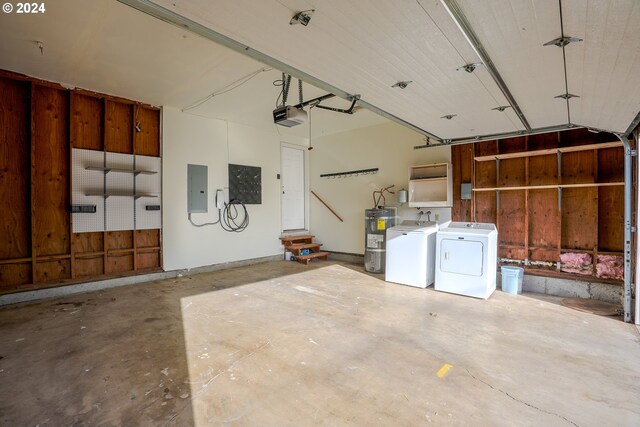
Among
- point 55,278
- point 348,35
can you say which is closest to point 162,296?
point 55,278

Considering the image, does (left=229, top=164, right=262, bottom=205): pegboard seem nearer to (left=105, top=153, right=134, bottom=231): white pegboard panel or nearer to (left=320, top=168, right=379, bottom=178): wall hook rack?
(left=320, top=168, right=379, bottom=178): wall hook rack

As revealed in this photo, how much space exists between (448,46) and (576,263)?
3.89 metres

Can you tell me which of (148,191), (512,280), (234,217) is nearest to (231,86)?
(148,191)

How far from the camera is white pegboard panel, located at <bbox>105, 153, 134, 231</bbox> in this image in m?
4.56

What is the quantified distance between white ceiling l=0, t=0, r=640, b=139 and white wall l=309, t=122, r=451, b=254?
134 cm

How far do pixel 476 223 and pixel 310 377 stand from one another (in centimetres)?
357

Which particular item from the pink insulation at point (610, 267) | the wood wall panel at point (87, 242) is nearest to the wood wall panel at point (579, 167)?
the pink insulation at point (610, 267)

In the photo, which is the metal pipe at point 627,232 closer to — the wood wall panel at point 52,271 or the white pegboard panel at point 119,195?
the white pegboard panel at point 119,195

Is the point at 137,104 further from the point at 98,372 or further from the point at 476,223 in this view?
the point at 476,223

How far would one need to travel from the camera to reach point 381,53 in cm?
204

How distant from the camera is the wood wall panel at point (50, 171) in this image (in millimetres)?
4059

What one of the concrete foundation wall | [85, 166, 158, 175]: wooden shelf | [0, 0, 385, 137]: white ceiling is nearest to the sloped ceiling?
[0, 0, 385, 137]: white ceiling

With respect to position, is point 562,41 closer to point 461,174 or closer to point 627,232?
point 627,232

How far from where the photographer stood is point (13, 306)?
372 cm
